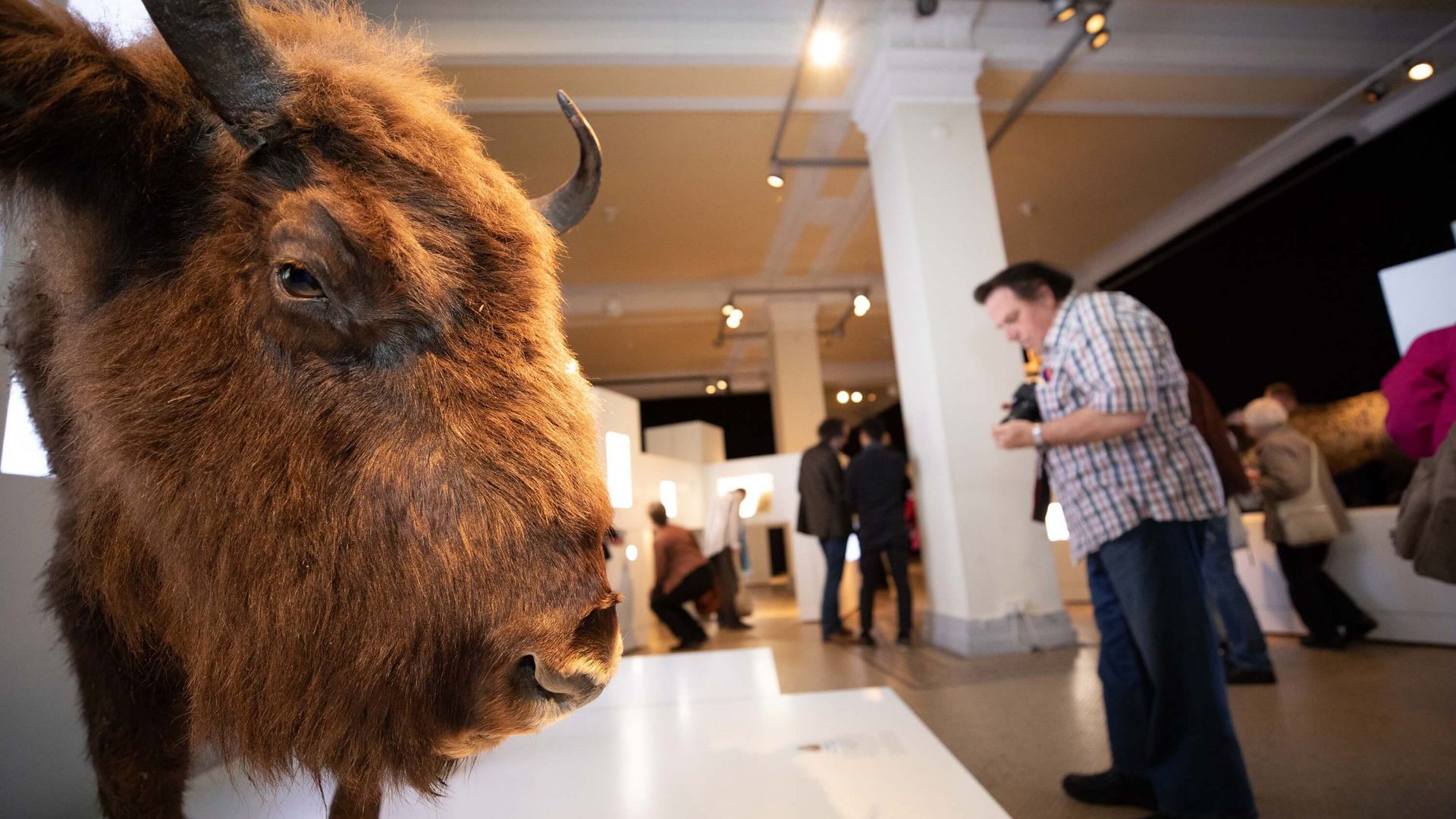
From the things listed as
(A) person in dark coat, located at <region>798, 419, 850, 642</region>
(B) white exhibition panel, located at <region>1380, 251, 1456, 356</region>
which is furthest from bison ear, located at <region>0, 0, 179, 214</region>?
(B) white exhibition panel, located at <region>1380, 251, 1456, 356</region>

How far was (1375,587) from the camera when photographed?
15.7 feet

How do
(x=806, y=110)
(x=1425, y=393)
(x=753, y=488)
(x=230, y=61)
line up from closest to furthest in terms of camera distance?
(x=230, y=61) → (x=1425, y=393) → (x=806, y=110) → (x=753, y=488)

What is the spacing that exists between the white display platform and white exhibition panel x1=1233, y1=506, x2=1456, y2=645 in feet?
15.8

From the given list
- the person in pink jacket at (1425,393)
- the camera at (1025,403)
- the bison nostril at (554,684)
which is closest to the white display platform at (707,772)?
the bison nostril at (554,684)

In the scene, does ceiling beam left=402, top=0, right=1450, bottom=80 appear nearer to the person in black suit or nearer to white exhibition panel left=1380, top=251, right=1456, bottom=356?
white exhibition panel left=1380, top=251, right=1456, bottom=356

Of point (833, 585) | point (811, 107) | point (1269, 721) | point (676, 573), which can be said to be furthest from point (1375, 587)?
point (811, 107)

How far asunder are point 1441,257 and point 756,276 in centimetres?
867

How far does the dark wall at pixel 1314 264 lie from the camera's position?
7.21 metres

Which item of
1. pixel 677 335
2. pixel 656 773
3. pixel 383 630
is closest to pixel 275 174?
pixel 383 630

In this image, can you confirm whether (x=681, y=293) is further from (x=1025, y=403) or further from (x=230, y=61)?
(x=230, y=61)

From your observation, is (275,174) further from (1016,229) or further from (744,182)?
(1016,229)

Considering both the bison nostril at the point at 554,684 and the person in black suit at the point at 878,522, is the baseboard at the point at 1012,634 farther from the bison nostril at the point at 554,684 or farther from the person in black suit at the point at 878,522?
the bison nostril at the point at 554,684

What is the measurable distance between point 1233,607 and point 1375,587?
6.40 feet

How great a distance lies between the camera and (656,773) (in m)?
1.53
